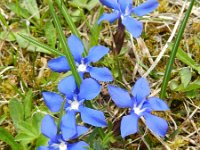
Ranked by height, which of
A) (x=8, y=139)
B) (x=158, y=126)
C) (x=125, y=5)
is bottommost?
(x=8, y=139)

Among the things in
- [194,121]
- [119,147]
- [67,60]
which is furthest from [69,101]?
[194,121]

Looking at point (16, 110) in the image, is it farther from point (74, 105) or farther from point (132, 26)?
point (132, 26)

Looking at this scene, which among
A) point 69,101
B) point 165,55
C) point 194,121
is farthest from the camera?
point 165,55

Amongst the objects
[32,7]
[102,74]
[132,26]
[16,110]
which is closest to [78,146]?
[102,74]

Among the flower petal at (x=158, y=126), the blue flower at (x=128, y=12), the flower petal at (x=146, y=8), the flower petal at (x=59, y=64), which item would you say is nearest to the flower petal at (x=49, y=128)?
the flower petal at (x=59, y=64)

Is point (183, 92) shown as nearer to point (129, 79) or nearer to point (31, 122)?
point (129, 79)

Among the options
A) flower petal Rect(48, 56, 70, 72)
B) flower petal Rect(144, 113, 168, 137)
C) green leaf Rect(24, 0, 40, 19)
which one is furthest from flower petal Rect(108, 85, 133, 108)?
green leaf Rect(24, 0, 40, 19)
